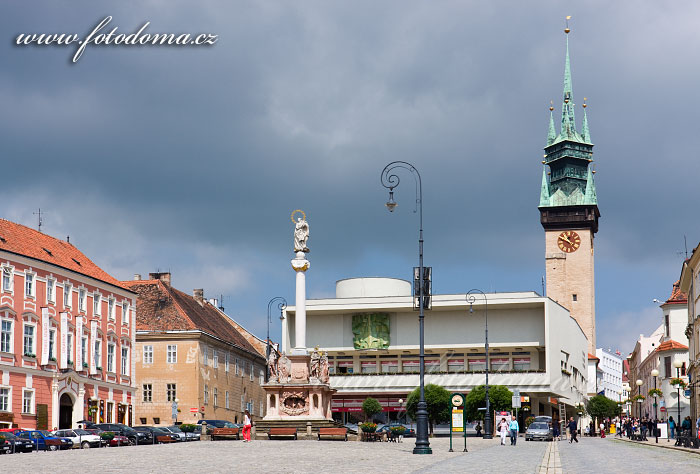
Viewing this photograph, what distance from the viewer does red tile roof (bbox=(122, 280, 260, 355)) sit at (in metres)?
81.6

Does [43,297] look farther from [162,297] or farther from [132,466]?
[132,466]

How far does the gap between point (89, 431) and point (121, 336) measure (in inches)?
859

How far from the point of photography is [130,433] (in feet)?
165

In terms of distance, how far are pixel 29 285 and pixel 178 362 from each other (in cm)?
2406

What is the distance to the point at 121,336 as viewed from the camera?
226 feet

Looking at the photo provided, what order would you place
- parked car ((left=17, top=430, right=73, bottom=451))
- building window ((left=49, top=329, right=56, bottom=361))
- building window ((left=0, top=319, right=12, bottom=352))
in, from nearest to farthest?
1. parked car ((left=17, top=430, right=73, bottom=451))
2. building window ((left=0, top=319, right=12, bottom=352))
3. building window ((left=49, top=329, right=56, bottom=361))

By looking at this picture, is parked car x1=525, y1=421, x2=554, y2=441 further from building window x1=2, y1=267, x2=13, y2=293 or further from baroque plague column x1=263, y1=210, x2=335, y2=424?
building window x1=2, y1=267, x2=13, y2=293

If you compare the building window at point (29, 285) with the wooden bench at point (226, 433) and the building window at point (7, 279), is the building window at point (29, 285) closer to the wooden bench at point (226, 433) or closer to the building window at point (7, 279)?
the building window at point (7, 279)

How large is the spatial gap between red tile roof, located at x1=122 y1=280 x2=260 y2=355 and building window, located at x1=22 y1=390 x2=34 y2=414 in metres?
24.8

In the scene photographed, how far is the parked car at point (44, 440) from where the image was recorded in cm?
4216

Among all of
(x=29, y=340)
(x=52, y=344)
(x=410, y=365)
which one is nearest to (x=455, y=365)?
(x=410, y=365)

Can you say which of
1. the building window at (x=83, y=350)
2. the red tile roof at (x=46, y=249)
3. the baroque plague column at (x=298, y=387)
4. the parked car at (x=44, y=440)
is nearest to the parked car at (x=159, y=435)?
the baroque plague column at (x=298, y=387)

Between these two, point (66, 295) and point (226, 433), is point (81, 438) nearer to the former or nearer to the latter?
point (226, 433)

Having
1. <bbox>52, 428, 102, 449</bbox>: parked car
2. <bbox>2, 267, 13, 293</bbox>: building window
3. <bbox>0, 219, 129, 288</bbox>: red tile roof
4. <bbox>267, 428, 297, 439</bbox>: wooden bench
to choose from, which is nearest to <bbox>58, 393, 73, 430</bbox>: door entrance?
<bbox>0, 219, 129, 288</bbox>: red tile roof
